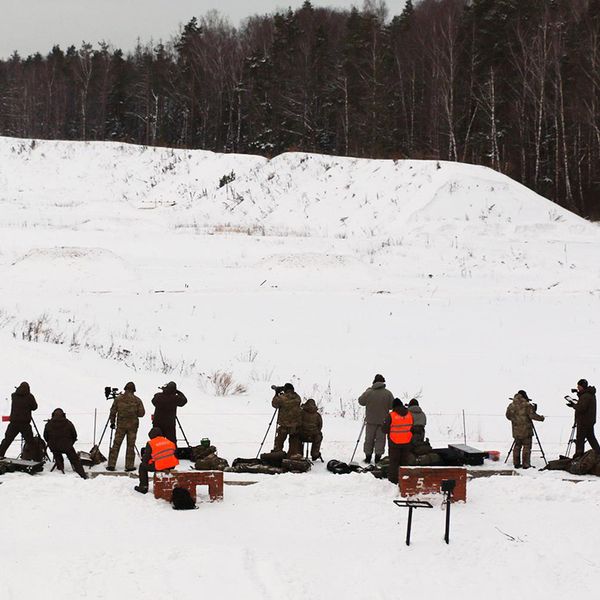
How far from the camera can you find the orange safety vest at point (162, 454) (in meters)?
9.84

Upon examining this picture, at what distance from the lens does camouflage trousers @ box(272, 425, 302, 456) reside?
39.0 ft

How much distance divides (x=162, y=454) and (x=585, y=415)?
6706mm

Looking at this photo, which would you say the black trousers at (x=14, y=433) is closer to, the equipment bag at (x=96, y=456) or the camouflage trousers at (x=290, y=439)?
the equipment bag at (x=96, y=456)

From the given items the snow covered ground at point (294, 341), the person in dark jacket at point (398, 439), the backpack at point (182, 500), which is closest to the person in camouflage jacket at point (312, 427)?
the snow covered ground at point (294, 341)

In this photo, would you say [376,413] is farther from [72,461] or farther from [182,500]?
[72,461]

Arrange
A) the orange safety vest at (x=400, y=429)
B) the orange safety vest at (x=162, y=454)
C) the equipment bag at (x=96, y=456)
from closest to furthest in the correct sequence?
1. the orange safety vest at (x=162, y=454)
2. the orange safety vest at (x=400, y=429)
3. the equipment bag at (x=96, y=456)

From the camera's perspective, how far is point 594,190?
4122 centimetres

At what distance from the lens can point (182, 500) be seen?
9625 millimetres

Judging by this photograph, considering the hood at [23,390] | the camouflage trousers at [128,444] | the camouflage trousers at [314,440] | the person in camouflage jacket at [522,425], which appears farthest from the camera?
the camouflage trousers at [314,440]

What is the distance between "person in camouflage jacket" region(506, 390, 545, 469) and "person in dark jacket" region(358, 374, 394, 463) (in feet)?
6.54

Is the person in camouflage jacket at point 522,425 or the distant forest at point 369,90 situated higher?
the distant forest at point 369,90

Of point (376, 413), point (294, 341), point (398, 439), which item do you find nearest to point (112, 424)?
point (376, 413)

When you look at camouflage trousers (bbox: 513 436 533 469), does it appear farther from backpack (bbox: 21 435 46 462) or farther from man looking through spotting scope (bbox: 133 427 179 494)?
backpack (bbox: 21 435 46 462)

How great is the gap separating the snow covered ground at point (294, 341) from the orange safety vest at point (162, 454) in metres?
0.50
